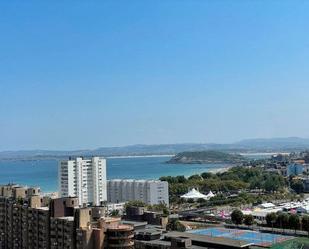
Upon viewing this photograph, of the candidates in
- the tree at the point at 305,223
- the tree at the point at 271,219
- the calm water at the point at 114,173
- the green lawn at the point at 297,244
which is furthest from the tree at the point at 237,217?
the calm water at the point at 114,173

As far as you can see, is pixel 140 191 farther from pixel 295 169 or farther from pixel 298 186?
pixel 295 169

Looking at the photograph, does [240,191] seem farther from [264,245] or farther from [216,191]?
[264,245]

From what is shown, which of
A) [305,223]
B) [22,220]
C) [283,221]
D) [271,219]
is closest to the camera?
[22,220]

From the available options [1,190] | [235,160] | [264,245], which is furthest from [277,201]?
[235,160]

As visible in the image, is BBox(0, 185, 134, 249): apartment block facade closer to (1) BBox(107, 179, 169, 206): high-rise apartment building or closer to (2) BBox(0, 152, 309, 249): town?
(2) BBox(0, 152, 309, 249): town

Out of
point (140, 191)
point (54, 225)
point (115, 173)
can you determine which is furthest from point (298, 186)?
point (115, 173)

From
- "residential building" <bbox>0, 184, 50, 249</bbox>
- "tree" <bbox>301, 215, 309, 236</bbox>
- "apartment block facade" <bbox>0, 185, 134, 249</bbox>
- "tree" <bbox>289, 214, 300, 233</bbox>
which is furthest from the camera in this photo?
"tree" <bbox>289, 214, 300, 233</bbox>

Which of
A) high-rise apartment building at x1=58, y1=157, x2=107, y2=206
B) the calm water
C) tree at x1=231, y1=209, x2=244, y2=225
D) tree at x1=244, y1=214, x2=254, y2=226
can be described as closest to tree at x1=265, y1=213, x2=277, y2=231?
tree at x1=244, y1=214, x2=254, y2=226
